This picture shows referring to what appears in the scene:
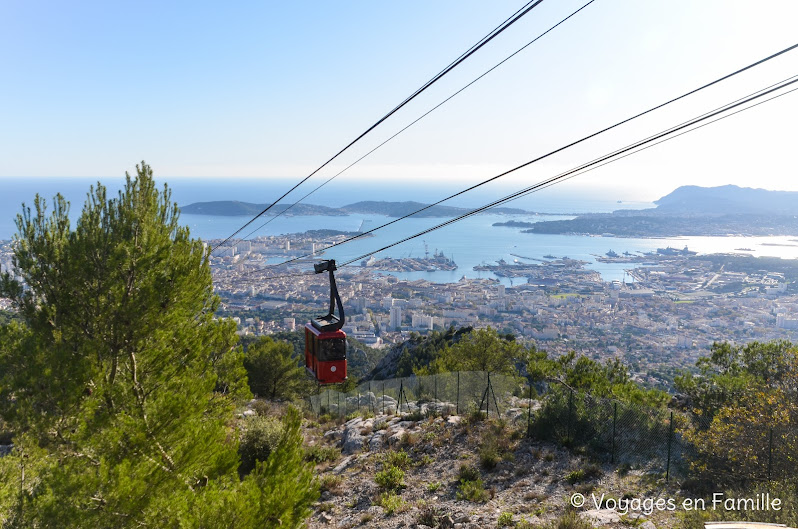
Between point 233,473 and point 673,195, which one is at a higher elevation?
point 673,195

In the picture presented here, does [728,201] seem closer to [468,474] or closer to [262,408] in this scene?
[262,408]

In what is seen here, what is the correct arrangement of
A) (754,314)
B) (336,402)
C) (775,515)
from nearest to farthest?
(775,515) → (336,402) → (754,314)

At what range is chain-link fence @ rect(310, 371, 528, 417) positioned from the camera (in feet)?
45.4

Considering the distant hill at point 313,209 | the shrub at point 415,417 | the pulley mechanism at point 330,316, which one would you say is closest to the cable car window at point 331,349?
the pulley mechanism at point 330,316

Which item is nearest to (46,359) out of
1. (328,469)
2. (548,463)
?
(328,469)

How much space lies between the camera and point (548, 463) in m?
9.91

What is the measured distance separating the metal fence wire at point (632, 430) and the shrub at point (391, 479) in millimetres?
3666

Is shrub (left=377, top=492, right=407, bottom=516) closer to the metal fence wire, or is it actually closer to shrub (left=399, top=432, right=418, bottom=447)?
shrub (left=399, top=432, right=418, bottom=447)

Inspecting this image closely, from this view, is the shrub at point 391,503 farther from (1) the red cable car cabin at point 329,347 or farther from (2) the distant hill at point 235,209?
(2) the distant hill at point 235,209

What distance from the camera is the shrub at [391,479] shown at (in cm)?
967

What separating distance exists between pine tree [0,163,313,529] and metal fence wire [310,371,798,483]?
729 centimetres

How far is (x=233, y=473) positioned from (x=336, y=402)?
13.5 metres

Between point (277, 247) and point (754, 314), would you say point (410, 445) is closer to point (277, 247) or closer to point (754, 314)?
point (754, 314)

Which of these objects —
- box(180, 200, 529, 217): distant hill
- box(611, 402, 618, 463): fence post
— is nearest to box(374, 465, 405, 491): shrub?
box(611, 402, 618, 463): fence post
